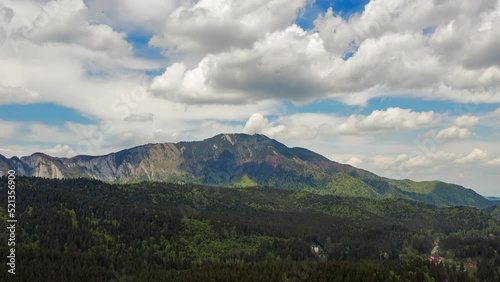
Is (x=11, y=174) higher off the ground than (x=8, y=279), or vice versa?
(x=11, y=174)

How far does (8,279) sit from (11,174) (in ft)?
201

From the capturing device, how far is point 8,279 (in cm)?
19938

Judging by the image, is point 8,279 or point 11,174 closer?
point 11,174

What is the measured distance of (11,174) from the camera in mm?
174125
